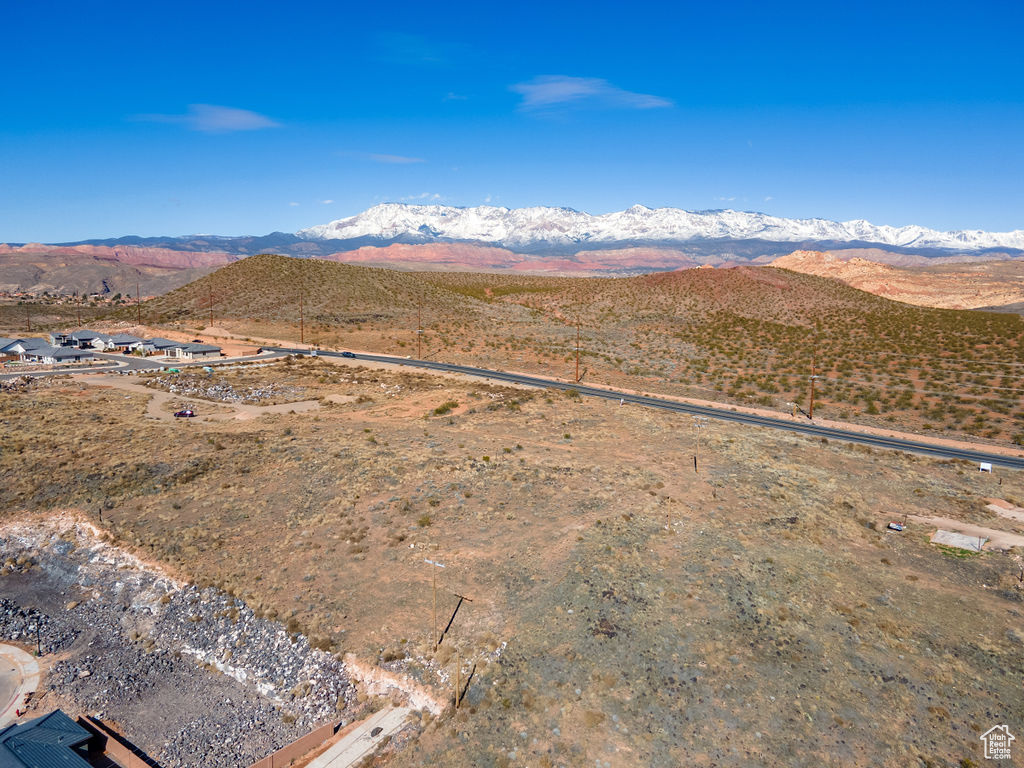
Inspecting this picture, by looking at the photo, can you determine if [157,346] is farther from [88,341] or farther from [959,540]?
[959,540]

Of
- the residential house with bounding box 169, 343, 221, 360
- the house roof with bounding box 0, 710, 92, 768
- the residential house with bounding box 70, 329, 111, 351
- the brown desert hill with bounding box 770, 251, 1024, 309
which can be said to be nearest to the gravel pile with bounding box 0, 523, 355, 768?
the house roof with bounding box 0, 710, 92, 768

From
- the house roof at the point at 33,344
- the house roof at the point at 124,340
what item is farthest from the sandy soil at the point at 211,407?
the house roof at the point at 124,340

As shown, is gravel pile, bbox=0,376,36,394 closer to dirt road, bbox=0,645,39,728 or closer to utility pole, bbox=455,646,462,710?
dirt road, bbox=0,645,39,728

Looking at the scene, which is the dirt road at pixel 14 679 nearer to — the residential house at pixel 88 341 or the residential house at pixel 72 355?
the residential house at pixel 72 355

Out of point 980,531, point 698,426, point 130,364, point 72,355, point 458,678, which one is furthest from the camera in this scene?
point 72,355

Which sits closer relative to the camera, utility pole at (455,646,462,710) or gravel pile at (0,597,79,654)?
utility pole at (455,646,462,710)

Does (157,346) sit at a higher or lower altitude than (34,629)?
higher

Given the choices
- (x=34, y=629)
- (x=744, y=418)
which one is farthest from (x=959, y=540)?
(x=34, y=629)
